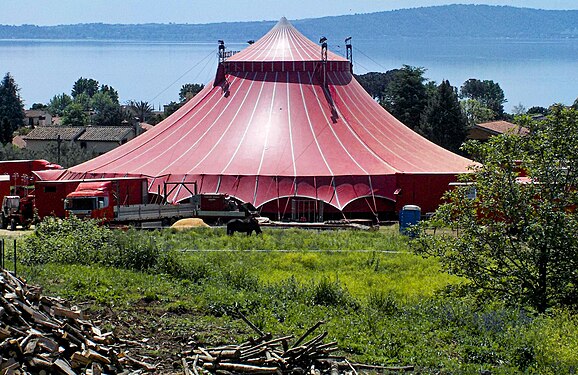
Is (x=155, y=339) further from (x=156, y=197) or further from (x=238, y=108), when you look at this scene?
(x=238, y=108)

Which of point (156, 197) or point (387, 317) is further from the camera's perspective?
point (156, 197)

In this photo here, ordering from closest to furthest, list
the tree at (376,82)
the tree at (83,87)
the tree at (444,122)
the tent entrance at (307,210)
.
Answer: the tent entrance at (307,210) < the tree at (444,122) < the tree at (376,82) < the tree at (83,87)

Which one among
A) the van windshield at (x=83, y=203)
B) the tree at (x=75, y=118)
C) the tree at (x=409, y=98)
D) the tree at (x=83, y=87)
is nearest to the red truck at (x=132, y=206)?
the van windshield at (x=83, y=203)

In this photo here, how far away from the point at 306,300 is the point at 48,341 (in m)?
5.53

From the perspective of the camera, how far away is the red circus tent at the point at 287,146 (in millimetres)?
30984

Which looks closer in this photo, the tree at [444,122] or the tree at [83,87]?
the tree at [444,122]

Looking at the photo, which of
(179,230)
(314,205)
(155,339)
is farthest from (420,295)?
(314,205)

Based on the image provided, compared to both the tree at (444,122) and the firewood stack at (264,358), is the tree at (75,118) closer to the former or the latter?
the tree at (444,122)

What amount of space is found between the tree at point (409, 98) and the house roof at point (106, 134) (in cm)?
1821

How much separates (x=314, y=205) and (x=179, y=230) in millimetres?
6096

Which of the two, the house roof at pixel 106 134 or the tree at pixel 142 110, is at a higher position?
the tree at pixel 142 110

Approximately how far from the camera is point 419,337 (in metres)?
13.1

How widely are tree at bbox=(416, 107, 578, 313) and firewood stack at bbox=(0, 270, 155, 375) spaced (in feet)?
21.2

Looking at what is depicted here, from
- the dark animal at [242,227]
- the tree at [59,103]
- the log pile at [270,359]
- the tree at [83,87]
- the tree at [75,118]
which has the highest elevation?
the tree at [83,87]
